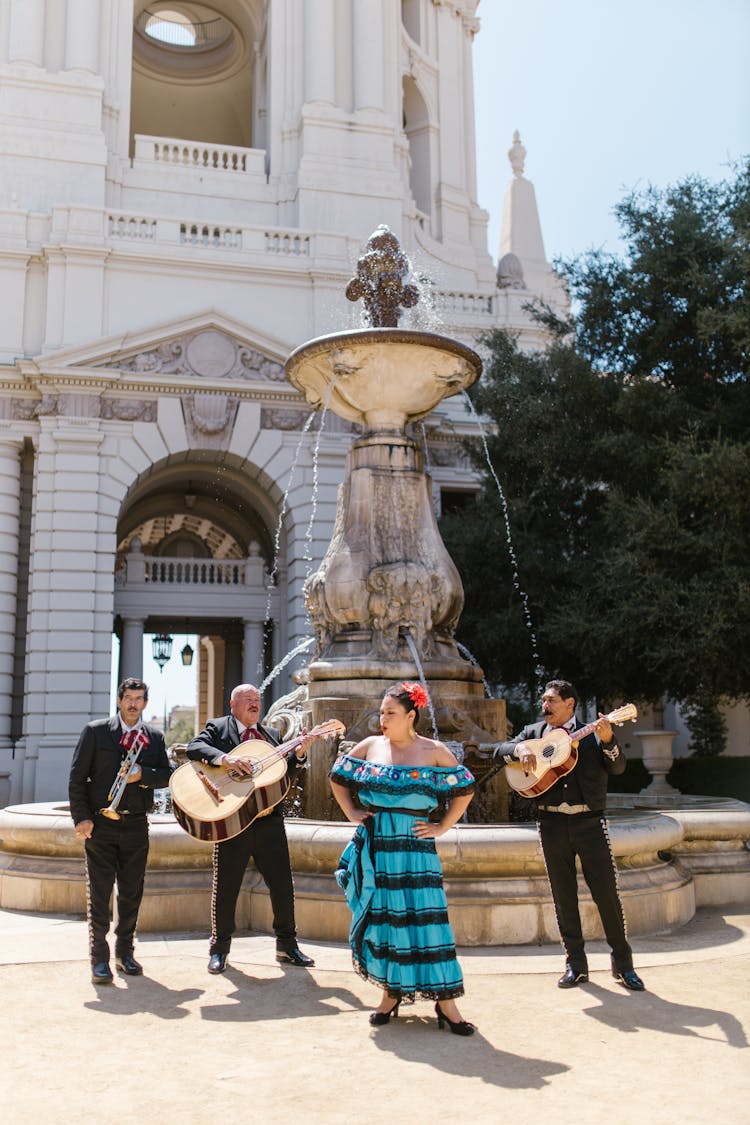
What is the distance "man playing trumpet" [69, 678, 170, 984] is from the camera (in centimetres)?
616

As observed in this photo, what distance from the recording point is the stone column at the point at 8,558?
2291 cm

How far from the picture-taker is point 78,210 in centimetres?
2402

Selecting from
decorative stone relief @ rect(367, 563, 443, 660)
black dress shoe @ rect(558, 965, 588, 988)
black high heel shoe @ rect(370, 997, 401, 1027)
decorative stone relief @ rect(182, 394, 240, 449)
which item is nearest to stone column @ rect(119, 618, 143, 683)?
decorative stone relief @ rect(182, 394, 240, 449)

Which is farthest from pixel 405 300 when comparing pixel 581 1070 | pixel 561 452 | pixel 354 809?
pixel 561 452

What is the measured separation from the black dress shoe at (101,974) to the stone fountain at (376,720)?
157 centimetres

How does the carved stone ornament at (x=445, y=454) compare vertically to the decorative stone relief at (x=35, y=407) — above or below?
below

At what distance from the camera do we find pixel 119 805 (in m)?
6.20

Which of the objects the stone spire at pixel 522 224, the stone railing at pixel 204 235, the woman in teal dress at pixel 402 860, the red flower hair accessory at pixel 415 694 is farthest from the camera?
the stone spire at pixel 522 224

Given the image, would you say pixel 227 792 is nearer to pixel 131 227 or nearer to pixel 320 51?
pixel 131 227

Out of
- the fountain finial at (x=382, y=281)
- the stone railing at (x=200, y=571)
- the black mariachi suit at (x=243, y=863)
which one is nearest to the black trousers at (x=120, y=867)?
the black mariachi suit at (x=243, y=863)

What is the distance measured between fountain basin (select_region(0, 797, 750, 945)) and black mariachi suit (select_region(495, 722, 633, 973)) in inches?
33.5

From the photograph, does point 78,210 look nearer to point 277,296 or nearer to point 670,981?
point 277,296

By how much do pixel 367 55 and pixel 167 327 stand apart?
10.9m

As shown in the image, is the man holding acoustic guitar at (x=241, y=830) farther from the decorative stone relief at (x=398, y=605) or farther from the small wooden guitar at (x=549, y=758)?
the decorative stone relief at (x=398, y=605)
